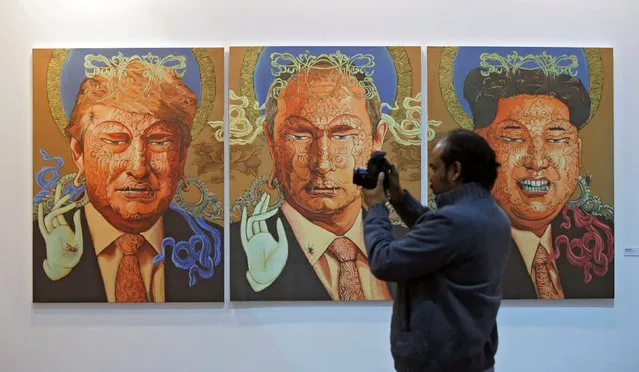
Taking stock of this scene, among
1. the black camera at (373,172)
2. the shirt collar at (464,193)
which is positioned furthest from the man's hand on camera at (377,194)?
the shirt collar at (464,193)

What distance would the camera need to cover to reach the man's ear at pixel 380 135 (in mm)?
2928

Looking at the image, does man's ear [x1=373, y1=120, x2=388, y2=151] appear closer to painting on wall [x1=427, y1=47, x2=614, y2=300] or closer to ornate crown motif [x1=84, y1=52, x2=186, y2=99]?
painting on wall [x1=427, y1=47, x2=614, y2=300]

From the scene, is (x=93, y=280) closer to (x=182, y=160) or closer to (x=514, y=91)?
(x=182, y=160)

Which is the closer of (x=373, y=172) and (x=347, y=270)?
(x=373, y=172)

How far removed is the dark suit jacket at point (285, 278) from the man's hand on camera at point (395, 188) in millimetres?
946

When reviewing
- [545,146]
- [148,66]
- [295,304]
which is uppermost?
[148,66]

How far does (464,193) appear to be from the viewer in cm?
174

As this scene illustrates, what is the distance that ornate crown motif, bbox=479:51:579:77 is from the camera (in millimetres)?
2959

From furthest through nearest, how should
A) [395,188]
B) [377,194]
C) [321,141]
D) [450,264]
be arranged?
[321,141]
[395,188]
[377,194]
[450,264]

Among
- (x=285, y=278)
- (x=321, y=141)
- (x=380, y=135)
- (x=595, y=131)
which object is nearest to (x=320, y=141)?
(x=321, y=141)

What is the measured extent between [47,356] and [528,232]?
98.8 inches

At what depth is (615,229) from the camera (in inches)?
118

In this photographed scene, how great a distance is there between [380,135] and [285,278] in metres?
0.85

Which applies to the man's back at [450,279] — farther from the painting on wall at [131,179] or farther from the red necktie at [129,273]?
the red necktie at [129,273]
